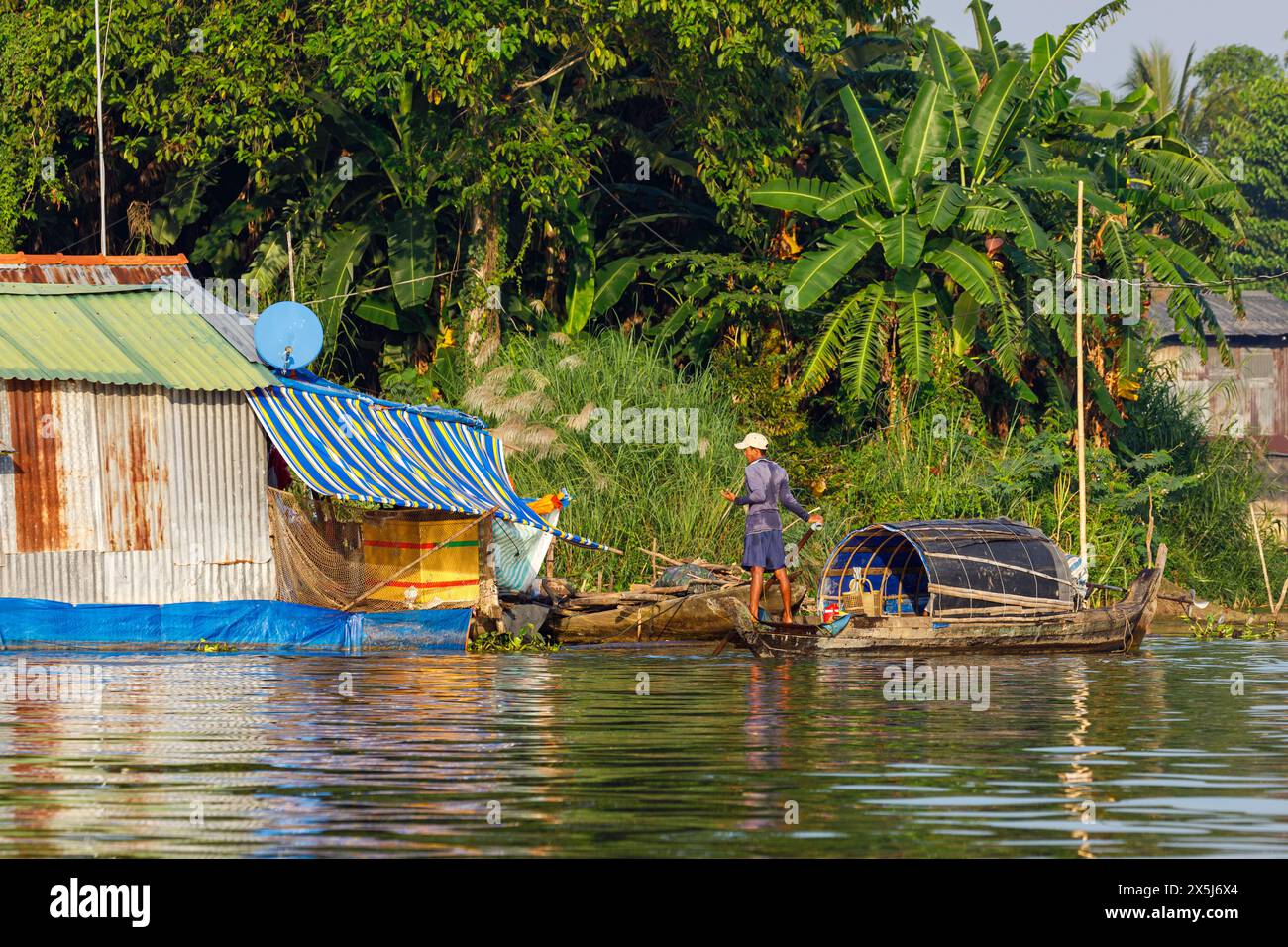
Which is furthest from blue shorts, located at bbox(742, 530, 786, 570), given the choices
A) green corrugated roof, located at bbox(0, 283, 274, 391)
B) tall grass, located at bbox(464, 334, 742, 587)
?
green corrugated roof, located at bbox(0, 283, 274, 391)

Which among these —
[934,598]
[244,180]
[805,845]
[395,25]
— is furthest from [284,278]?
[805,845]

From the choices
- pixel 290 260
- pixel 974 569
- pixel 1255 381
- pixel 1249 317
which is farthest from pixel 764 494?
pixel 1255 381

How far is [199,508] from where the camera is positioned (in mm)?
20469

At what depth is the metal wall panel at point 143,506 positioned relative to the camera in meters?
20.2

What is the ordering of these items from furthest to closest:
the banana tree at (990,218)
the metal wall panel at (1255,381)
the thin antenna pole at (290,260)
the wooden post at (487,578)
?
1. the metal wall panel at (1255,381)
2. the thin antenna pole at (290,260)
3. the banana tree at (990,218)
4. the wooden post at (487,578)

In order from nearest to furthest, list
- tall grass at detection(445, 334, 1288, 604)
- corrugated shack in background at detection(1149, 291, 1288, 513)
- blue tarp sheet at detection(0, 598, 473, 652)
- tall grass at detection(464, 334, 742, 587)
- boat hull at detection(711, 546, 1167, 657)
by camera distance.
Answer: boat hull at detection(711, 546, 1167, 657), blue tarp sheet at detection(0, 598, 473, 652), tall grass at detection(464, 334, 742, 587), tall grass at detection(445, 334, 1288, 604), corrugated shack in background at detection(1149, 291, 1288, 513)

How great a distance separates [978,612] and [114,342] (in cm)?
1010

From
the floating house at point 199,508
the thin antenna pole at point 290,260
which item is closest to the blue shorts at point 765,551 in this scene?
the floating house at point 199,508

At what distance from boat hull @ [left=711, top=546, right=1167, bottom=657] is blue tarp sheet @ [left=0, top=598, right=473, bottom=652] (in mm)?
3429

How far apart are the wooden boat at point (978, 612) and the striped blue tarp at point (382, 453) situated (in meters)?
3.01

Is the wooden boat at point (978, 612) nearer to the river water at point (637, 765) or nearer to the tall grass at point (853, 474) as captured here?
the river water at point (637, 765)

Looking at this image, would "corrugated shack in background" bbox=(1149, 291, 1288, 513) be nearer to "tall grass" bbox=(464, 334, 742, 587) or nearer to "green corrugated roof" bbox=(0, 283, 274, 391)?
"tall grass" bbox=(464, 334, 742, 587)

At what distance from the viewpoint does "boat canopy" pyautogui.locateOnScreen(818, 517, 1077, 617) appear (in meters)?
20.1

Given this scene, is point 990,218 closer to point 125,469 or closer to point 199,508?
point 199,508
